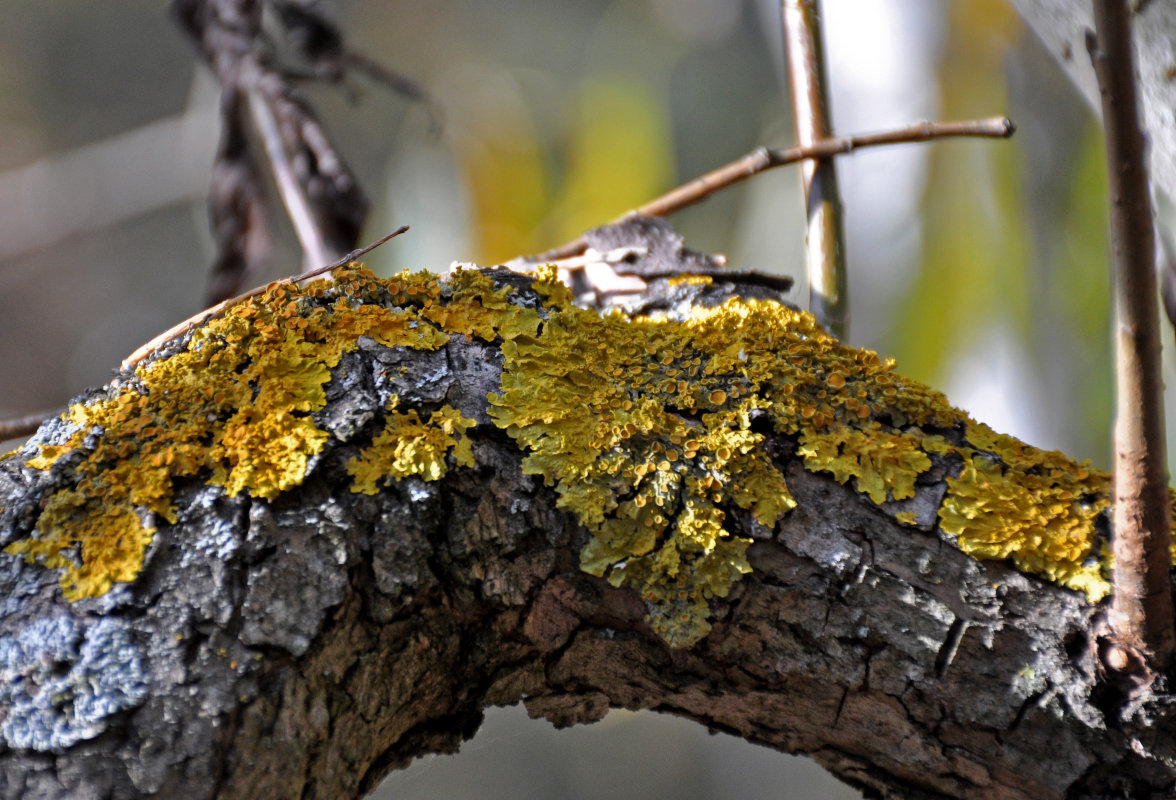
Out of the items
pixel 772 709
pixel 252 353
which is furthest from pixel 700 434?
pixel 252 353

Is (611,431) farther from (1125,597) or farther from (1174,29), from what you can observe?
(1174,29)

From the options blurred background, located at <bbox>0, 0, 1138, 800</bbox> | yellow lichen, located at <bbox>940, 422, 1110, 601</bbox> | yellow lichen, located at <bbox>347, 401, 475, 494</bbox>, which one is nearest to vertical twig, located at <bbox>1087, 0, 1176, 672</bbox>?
yellow lichen, located at <bbox>940, 422, 1110, 601</bbox>

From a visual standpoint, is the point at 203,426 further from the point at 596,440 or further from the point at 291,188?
the point at 291,188

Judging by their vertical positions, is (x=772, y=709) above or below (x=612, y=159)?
below

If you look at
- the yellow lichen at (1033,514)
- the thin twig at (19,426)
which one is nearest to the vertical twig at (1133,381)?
the yellow lichen at (1033,514)

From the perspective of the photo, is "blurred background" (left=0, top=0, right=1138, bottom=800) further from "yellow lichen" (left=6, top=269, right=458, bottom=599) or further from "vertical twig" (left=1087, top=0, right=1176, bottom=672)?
"vertical twig" (left=1087, top=0, right=1176, bottom=672)

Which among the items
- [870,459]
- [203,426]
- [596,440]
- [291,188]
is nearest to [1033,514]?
[870,459]
